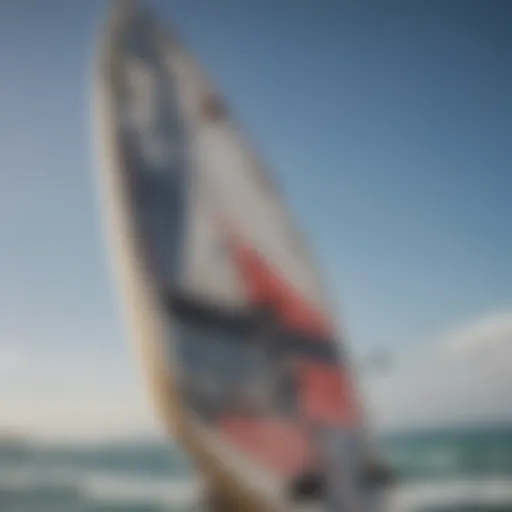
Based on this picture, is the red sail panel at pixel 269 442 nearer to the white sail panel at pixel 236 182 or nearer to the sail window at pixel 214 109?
the white sail panel at pixel 236 182

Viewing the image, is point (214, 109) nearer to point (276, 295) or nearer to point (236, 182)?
point (236, 182)

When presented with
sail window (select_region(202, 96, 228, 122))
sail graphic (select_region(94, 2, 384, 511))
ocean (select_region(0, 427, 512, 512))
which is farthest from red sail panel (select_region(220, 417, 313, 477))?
sail window (select_region(202, 96, 228, 122))

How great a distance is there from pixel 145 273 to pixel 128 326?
13cm

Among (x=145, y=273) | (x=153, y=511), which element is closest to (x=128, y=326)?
(x=145, y=273)

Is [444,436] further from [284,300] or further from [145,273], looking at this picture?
[145,273]

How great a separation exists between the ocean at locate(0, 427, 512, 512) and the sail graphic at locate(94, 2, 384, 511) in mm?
105

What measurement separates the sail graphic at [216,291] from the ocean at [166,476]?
0.11 meters

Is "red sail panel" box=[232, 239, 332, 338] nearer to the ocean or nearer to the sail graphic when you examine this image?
the sail graphic

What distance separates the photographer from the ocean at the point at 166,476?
6.69 ft

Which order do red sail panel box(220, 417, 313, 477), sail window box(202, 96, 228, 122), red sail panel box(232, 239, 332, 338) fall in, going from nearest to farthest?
red sail panel box(220, 417, 313, 477) < red sail panel box(232, 239, 332, 338) < sail window box(202, 96, 228, 122)

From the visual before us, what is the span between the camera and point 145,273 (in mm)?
2025

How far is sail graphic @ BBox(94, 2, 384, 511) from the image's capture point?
195cm

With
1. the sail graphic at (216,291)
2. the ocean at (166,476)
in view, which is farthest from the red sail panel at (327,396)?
the ocean at (166,476)

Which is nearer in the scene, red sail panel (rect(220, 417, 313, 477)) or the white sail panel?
red sail panel (rect(220, 417, 313, 477))
